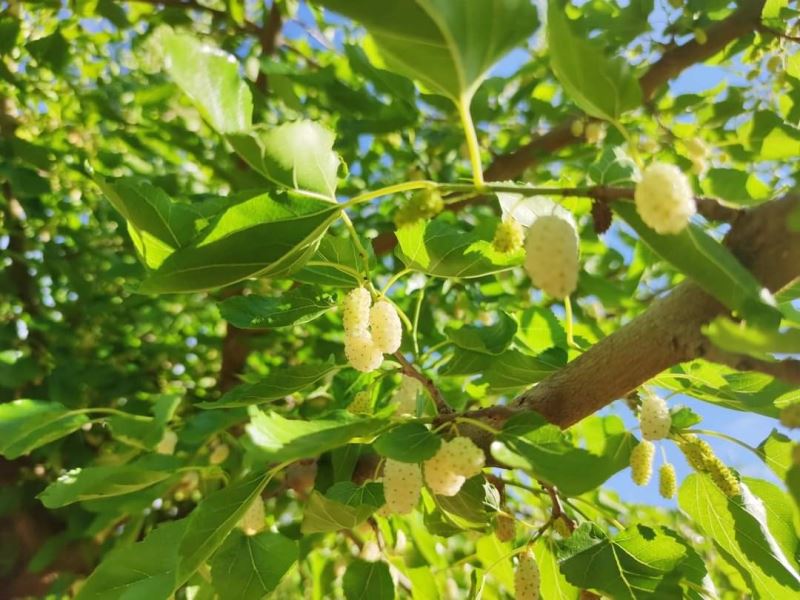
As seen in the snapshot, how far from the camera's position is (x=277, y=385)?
0.75m

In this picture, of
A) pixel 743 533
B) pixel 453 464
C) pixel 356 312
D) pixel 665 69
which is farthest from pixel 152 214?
pixel 665 69

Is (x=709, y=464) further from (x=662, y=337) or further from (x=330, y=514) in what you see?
(x=330, y=514)

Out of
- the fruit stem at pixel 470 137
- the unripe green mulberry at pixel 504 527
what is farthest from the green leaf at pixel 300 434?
the unripe green mulberry at pixel 504 527

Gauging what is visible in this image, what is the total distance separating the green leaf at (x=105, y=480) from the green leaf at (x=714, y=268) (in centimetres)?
67

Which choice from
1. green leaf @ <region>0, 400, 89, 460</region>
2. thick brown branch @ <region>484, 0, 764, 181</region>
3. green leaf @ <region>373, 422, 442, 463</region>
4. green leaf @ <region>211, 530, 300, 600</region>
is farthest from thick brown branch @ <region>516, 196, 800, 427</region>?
thick brown branch @ <region>484, 0, 764, 181</region>

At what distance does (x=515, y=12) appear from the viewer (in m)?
0.47

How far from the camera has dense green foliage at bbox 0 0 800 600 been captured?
0.53m

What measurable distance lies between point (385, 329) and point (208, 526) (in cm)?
25

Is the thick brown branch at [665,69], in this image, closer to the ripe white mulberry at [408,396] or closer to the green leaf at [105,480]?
the ripe white mulberry at [408,396]

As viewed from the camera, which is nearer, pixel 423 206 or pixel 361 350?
pixel 423 206

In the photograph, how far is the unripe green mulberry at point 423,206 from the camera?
56 cm

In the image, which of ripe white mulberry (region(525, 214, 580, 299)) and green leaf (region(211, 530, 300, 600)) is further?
green leaf (region(211, 530, 300, 600))

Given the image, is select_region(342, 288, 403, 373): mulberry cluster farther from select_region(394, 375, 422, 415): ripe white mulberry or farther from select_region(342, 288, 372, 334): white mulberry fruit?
select_region(394, 375, 422, 415): ripe white mulberry

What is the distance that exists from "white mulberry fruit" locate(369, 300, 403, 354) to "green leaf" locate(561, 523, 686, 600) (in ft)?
0.98
